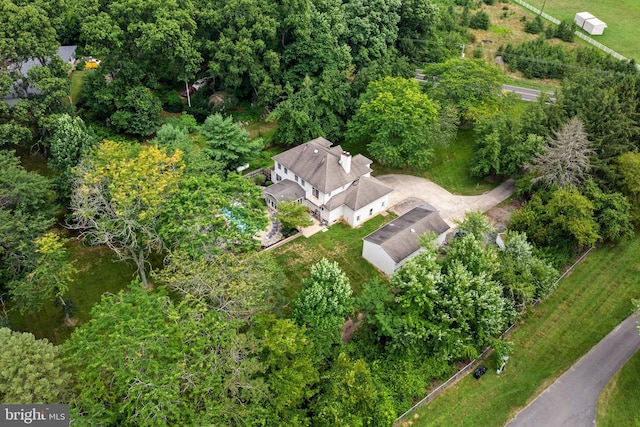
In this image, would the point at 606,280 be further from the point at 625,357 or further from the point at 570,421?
the point at 570,421

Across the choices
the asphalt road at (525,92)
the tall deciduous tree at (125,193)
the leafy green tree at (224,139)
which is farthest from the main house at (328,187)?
the asphalt road at (525,92)

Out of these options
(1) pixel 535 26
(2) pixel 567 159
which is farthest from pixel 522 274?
(1) pixel 535 26

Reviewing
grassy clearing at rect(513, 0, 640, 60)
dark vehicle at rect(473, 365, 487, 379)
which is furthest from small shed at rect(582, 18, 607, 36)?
dark vehicle at rect(473, 365, 487, 379)

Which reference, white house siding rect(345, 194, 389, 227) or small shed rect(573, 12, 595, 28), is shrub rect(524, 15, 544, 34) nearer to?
small shed rect(573, 12, 595, 28)

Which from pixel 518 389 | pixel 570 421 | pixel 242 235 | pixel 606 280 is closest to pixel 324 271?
pixel 242 235

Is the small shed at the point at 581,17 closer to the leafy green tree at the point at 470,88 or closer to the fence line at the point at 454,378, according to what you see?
the leafy green tree at the point at 470,88

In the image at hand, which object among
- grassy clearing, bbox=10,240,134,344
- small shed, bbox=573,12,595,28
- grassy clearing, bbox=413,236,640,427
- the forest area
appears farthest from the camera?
small shed, bbox=573,12,595,28
